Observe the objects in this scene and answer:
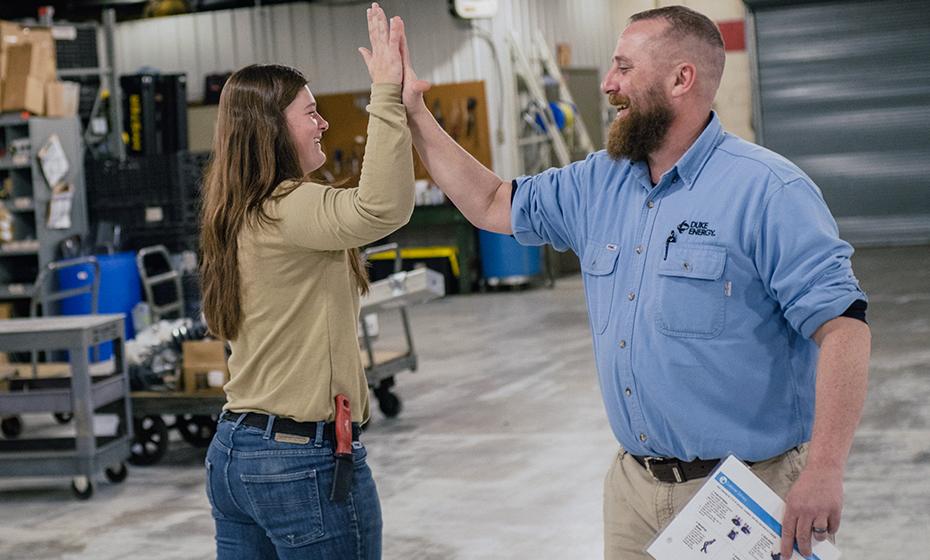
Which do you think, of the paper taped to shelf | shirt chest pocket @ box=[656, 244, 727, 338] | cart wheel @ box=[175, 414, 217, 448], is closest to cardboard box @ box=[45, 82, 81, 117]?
cart wheel @ box=[175, 414, 217, 448]

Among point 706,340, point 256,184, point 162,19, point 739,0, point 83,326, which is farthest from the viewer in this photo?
point 739,0

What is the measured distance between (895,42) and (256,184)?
1556cm

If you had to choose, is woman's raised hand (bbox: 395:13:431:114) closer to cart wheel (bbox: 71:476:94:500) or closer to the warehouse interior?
the warehouse interior

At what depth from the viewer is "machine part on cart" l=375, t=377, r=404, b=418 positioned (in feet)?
25.4

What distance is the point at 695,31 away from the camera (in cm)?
239

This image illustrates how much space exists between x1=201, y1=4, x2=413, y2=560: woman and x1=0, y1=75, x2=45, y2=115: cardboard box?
28.2ft

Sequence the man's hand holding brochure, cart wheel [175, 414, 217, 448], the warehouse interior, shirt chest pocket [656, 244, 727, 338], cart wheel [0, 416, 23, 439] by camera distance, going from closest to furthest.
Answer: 1. the man's hand holding brochure
2. shirt chest pocket [656, 244, 727, 338]
3. the warehouse interior
4. cart wheel [175, 414, 217, 448]
5. cart wheel [0, 416, 23, 439]

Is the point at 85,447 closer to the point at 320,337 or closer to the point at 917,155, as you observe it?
the point at 320,337

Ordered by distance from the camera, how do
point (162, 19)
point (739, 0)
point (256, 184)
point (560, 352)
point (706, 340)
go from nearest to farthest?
point (706, 340) < point (256, 184) < point (560, 352) < point (162, 19) < point (739, 0)

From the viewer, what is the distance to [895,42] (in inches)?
648

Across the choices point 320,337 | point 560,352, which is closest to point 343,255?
point 320,337

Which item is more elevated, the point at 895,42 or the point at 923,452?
the point at 895,42

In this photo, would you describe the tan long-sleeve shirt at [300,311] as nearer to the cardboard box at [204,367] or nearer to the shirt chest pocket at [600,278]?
the shirt chest pocket at [600,278]

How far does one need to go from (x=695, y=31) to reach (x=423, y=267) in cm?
873
